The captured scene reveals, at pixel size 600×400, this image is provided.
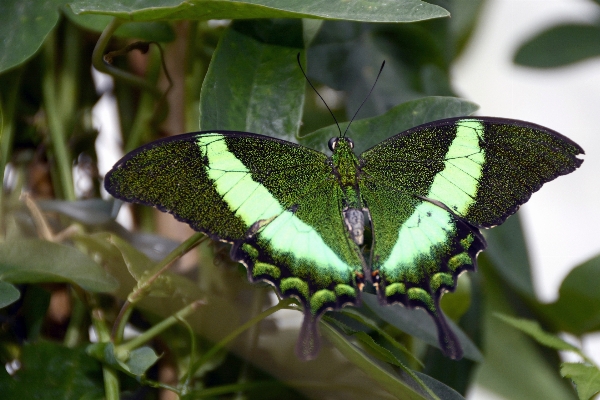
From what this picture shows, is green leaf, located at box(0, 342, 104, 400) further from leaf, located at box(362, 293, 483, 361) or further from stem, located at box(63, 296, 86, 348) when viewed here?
leaf, located at box(362, 293, 483, 361)

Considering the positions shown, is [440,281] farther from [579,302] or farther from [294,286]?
[579,302]

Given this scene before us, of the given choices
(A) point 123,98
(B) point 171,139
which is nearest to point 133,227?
(A) point 123,98

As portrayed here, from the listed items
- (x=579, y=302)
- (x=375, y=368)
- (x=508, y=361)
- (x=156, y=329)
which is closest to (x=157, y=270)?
(x=156, y=329)

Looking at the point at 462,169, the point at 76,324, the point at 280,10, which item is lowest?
the point at 76,324

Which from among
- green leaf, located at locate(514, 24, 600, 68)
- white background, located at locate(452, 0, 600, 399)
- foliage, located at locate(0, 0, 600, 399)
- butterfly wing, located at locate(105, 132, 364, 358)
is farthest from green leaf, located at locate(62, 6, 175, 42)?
white background, located at locate(452, 0, 600, 399)

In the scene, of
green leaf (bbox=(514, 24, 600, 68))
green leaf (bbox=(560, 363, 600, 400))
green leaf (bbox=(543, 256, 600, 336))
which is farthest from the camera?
green leaf (bbox=(514, 24, 600, 68))

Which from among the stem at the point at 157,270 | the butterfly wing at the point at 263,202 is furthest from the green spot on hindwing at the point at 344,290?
the stem at the point at 157,270

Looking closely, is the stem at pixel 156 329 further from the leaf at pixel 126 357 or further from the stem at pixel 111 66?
the stem at pixel 111 66
